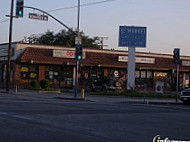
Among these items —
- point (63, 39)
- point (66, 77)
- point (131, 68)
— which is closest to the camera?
point (131, 68)

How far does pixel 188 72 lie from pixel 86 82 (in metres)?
18.5

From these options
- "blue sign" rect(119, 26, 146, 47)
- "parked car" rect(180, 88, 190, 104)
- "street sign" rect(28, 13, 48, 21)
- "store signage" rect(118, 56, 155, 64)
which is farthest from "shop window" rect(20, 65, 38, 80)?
"parked car" rect(180, 88, 190, 104)

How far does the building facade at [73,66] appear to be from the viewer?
174 feet

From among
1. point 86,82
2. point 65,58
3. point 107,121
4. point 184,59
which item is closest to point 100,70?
point 86,82

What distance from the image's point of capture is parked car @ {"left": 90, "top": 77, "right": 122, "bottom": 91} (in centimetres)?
4819

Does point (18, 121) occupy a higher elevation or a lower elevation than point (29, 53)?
lower

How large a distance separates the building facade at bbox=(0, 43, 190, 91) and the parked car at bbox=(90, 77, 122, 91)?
5.18 m

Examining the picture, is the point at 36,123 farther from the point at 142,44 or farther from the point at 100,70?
the point at 100,70

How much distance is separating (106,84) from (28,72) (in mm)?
11737

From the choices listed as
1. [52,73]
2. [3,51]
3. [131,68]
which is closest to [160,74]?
[52,73]

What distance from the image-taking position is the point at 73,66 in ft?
186

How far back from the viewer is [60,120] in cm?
1588

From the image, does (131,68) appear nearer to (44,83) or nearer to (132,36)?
(132,36)

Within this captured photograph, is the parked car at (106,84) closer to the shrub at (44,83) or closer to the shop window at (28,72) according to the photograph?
the shrub at (44,83)
